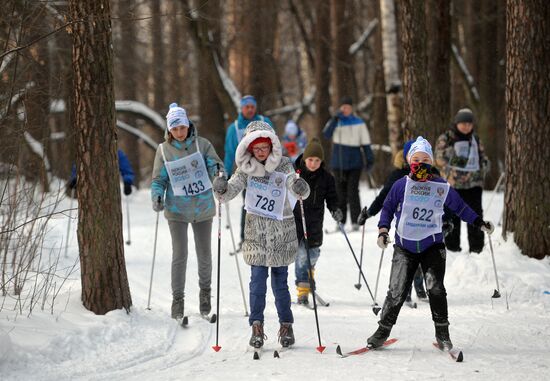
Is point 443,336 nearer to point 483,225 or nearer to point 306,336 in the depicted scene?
point 483,225

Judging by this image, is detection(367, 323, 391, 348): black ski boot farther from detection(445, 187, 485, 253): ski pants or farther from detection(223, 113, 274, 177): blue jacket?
detection(223, 113, 274, 177): blue jacket

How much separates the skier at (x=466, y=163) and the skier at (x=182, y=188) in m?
3.97

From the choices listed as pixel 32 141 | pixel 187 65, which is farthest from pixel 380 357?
pixel 187 65

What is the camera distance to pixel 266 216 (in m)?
6.26

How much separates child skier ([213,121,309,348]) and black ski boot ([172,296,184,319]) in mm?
1248

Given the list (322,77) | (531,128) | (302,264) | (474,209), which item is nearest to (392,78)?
(322,77)

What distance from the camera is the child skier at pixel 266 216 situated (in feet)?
20.3

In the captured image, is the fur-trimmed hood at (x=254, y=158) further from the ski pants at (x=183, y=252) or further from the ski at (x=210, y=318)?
the ski at (x=210, y=318)

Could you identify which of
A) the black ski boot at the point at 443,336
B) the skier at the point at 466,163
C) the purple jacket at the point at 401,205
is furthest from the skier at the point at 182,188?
the skier at the point at 466,163

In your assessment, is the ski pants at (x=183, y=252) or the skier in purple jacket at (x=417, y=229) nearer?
the skier in purple jacket at (x=417, y=229)

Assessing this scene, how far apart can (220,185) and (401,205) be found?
1559mm

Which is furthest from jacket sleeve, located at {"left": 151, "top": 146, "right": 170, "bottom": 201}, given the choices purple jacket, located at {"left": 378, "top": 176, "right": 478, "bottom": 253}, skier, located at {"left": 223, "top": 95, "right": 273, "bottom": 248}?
skier, located at {"left": 223, "top": 95, "right": 273, "bottom": 248}

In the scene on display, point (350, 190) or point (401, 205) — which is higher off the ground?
point (401, 205)

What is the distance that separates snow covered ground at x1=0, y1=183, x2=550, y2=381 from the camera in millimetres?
5445
